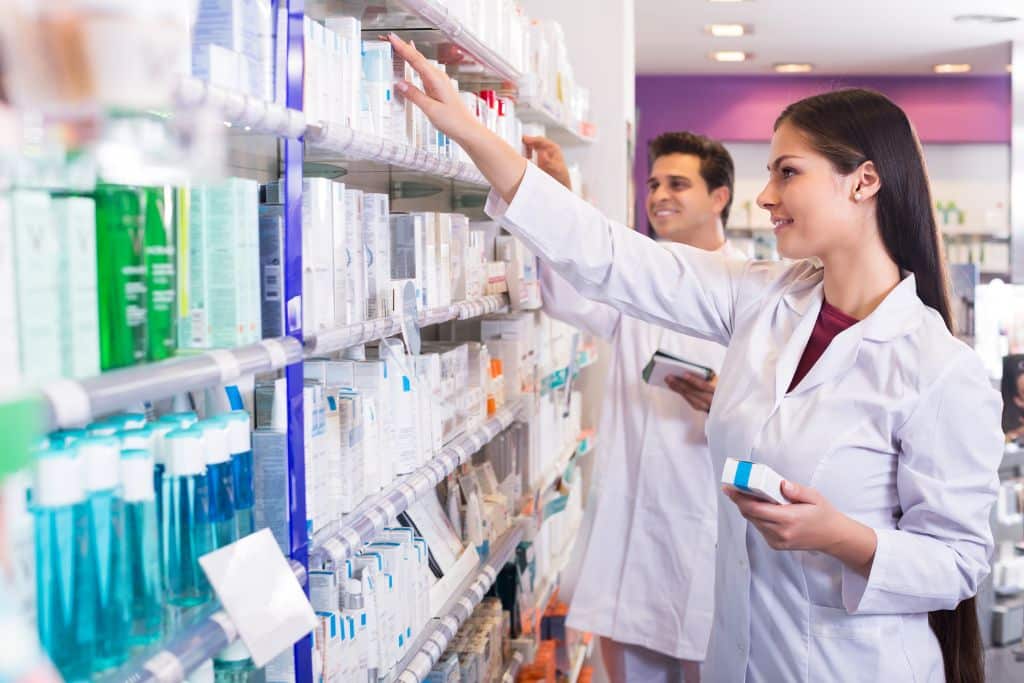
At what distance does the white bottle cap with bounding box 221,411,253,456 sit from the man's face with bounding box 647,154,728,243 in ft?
8.45

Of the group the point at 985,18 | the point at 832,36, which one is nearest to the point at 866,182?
the point at 985,18

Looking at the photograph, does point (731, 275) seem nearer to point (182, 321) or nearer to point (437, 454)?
point (437, 454)

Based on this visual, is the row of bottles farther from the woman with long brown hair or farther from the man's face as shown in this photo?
the man's face

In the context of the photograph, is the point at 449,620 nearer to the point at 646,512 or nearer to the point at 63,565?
the point at 646,512

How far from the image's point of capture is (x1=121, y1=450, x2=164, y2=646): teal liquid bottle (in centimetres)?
138

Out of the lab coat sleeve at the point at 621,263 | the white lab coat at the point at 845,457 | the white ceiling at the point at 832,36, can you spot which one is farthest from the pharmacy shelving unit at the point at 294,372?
the white ceiling at the point at 832,36

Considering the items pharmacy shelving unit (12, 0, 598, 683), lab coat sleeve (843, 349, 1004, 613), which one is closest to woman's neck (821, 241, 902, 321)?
lab coat sleeve (843, 349, 1004, 613)

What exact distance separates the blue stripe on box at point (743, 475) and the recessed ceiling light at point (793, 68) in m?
10.3

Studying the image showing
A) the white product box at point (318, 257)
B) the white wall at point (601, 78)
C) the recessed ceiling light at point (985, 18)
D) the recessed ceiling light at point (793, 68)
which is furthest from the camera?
the recessed ceiling light at point (793, 68)

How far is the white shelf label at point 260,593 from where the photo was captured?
1535 mm

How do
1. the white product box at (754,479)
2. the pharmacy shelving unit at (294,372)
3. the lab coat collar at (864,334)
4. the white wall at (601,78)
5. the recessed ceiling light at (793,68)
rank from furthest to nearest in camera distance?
the recessed ceiling light at (793,68) → the white wall at (601,78) → the lab coat collar at (864,334) → the white product box at (754,479) → the pharmacy shelving unit at (294,372)

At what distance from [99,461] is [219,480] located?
29 cm

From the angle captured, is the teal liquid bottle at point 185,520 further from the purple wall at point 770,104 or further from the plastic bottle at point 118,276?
the purple wall at point 770,104

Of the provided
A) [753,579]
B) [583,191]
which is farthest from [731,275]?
[583,191]
